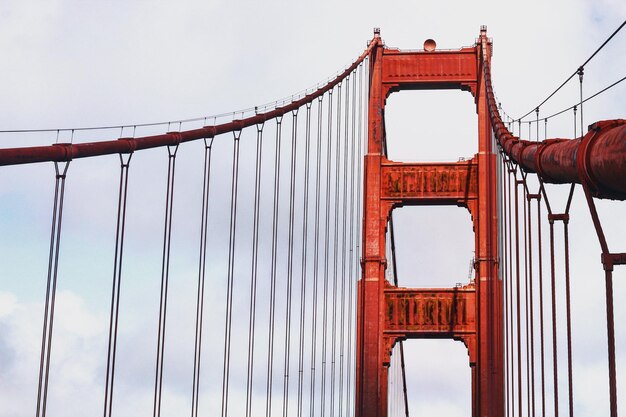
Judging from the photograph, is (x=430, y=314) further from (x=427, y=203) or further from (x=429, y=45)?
(x=429, y=45)

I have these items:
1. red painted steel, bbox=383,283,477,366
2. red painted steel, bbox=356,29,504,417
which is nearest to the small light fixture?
red painted steel, bbox=356,29,504,417

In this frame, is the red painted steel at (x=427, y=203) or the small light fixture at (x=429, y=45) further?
the small light fixture at (x=429, y=45)

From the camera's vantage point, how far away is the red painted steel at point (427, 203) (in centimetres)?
3441

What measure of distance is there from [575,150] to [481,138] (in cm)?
2068

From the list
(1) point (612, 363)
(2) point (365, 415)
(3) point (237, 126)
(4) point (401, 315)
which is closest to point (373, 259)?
(4) point (401, 315)

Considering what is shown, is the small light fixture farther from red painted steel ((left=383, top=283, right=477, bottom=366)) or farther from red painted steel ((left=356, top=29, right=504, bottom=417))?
red painted steel ((left=383, top=283, right=477, bottom=366))

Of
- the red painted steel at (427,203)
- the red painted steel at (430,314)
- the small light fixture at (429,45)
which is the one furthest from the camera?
the small light fixture at (429,45)

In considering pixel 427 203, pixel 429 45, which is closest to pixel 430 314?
pixel 427 203

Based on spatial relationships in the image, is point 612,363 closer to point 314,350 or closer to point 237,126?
point 237,126

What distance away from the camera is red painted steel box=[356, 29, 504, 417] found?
1355 inches

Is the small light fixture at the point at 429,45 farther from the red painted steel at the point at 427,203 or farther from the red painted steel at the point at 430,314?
the red painted steel at the point at 430,314

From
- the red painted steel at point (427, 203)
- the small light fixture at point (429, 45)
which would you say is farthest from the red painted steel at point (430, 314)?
the small light fixture at point (429, 45)

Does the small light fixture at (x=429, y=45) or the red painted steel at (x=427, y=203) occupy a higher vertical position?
the small light fixture at (x=429, y=45)

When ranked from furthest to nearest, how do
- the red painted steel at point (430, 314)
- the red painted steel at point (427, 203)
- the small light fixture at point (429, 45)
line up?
the small light fixture at point (429, 45) < the red painted steel at point (430, 314) < the red painted steel at point (427, 203)
